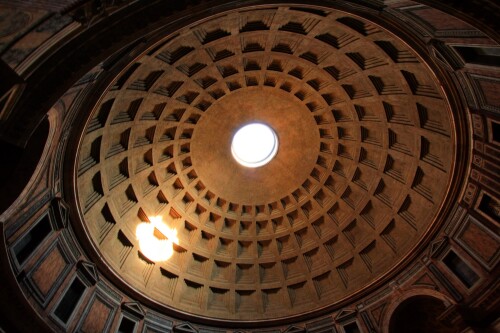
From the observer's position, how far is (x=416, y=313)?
1764cm

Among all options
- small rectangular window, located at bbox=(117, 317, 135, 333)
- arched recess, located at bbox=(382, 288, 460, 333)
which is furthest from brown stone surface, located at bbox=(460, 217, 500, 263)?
small rectangular window, located at bbox=(117, 317, 135, 333)

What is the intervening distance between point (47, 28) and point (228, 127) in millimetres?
15408

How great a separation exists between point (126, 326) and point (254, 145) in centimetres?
1358

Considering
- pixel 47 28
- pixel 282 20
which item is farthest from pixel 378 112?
pixel 47 28

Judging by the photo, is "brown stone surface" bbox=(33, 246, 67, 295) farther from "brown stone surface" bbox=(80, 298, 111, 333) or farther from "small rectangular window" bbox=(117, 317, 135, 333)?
"small rectangular window" bbox=(117, 317, 135, 333)

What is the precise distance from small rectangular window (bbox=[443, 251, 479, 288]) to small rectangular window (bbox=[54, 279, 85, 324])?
16073 mm

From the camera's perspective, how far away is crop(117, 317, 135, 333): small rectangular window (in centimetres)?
1692

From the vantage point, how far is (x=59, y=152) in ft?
45.0

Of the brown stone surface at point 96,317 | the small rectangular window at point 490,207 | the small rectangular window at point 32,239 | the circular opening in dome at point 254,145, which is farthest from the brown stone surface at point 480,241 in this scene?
the small rectangular window at point 32,239

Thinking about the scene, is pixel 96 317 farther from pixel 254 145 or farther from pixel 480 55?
pixel 480 55

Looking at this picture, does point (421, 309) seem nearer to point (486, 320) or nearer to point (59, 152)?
point (486, 320)

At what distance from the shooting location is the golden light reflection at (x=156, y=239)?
19734mm

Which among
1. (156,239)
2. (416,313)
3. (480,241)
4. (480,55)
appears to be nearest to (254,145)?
(156,239)

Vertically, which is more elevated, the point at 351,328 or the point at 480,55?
the point at 480,55
